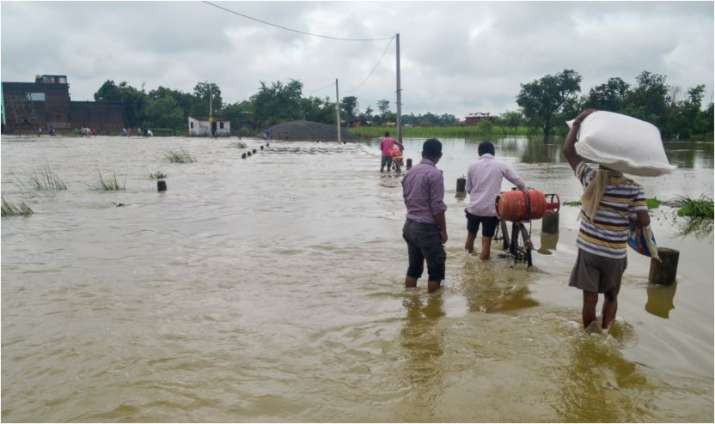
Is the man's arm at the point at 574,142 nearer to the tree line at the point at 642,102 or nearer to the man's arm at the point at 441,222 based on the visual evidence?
the man's arm at the point at 441,222

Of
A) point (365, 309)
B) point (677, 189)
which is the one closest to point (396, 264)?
point (365, 309)

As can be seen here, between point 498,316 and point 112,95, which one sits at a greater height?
point 112,95

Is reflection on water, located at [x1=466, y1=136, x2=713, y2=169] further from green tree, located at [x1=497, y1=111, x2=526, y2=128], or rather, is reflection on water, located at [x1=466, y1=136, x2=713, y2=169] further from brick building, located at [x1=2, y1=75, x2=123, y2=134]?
brick building, located at [x1=2, y1=75, x2=123, y2=134]

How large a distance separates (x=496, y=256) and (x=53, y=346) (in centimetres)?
531

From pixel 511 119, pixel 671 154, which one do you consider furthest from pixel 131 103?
pixel 671 154

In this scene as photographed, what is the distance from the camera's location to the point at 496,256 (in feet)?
24.2

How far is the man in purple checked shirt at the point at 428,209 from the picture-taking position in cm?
523

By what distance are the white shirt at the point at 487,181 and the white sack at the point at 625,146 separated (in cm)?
274

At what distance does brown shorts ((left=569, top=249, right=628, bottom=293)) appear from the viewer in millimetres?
4109

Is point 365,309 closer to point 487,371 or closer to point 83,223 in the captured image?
point 487,371

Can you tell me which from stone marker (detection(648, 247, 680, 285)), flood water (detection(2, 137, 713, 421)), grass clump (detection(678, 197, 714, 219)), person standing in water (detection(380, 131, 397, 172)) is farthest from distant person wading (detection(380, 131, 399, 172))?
stone marker (detection(648, 247, 680, 285))

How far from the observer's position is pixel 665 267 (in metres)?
6.10

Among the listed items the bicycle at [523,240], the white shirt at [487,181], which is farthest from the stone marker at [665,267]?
the white shirt at [487,181]

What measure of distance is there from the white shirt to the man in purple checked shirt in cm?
147
